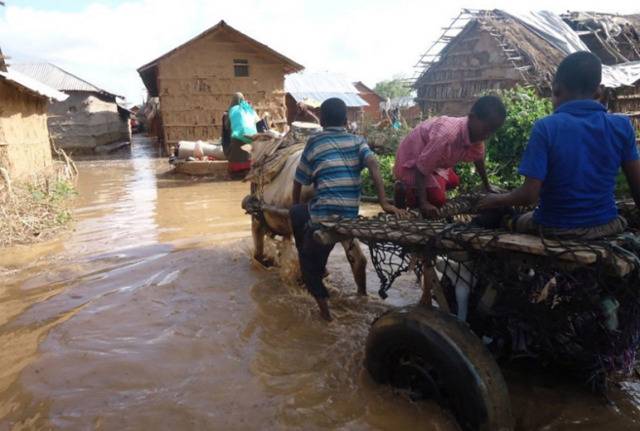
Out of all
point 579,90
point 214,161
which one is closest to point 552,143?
point 579,90

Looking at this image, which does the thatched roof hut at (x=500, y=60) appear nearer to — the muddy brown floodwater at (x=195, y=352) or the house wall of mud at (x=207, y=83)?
the house wall of mud at (x=207, y=83)

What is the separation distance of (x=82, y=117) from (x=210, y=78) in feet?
34.2

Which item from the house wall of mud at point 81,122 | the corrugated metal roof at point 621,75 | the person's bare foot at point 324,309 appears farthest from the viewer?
the house wall of mud at point 81,122

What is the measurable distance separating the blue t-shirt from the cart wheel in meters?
0.85

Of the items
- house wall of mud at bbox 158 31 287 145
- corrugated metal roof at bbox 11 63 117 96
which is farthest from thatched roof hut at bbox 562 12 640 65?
corrugated metal roof at bbox 11 63 117 96

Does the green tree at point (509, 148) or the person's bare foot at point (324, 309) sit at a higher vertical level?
the green tree at point (509, 148)

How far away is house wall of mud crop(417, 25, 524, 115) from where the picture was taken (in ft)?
51.2

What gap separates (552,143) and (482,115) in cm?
86

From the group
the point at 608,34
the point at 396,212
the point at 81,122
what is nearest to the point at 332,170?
the point at 396,212

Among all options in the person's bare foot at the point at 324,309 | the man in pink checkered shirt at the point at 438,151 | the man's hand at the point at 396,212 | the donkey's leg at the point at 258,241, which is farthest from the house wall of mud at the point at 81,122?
the man's hand at the point at 396,212

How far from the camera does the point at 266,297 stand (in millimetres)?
4742

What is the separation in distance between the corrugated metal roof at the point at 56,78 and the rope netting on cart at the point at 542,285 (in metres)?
24.4

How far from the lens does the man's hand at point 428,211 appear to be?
11.6 ft

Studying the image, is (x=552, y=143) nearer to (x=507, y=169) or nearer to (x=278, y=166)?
(x=278, y=166)
